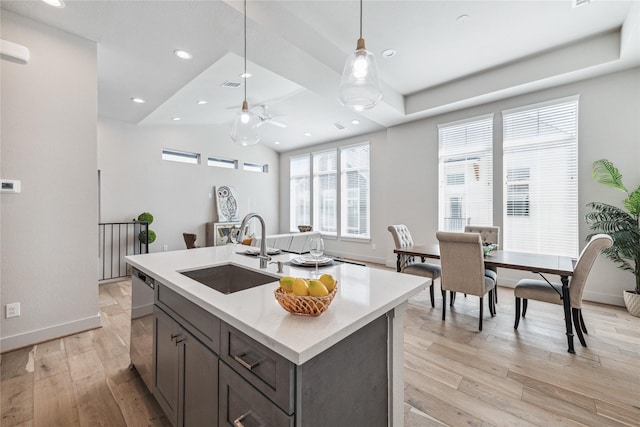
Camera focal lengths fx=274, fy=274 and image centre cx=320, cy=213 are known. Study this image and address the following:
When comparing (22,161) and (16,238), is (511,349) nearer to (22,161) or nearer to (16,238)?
(16,238)

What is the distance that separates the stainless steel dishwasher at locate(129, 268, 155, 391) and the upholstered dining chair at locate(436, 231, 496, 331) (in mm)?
2621

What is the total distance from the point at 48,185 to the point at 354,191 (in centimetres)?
545

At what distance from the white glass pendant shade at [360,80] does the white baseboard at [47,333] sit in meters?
3.30

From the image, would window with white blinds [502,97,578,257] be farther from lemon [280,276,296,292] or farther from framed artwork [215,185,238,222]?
framed artwork [215,185,238,222]

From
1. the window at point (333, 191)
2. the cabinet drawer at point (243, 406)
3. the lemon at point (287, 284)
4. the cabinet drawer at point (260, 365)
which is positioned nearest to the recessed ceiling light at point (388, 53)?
the window at point (333, 191)

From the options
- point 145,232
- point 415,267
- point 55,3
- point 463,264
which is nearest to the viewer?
point 55,3

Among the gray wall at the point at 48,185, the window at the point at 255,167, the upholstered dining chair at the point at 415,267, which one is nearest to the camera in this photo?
the gray wall at the point at 48,185

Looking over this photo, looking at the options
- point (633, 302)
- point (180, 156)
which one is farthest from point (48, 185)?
point (633, 302)

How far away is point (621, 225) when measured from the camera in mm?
3256

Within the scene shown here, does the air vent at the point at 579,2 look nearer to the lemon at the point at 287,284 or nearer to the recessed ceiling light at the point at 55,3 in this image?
the lemon at the point at 287,284

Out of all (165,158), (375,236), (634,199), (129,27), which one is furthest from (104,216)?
(634,199)

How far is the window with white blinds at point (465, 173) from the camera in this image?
14.9 ft

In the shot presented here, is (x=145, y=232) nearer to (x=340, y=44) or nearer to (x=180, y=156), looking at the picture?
(x=180, y=156)

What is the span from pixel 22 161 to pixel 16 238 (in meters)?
0.68
